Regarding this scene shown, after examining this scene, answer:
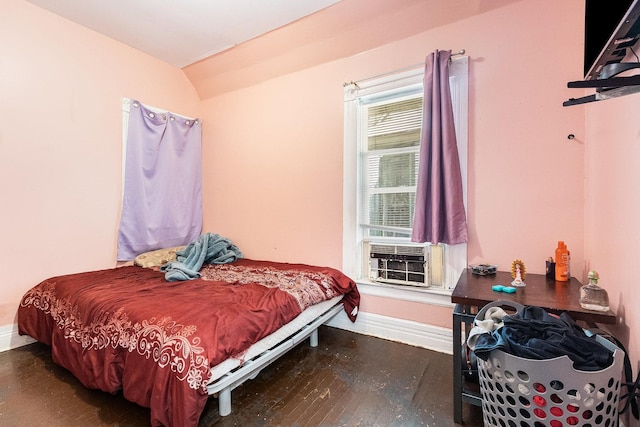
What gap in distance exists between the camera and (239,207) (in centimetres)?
328

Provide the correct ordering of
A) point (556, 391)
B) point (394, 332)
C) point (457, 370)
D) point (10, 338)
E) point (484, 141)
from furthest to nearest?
point (394, 332)
point (10, 338)
point (484, 141)
point (457, 370)
point (556, 391)

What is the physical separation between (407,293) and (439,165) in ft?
3.33

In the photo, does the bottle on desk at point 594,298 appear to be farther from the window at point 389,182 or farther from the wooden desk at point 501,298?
the window at point 389,182

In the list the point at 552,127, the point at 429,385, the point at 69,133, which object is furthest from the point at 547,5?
the point at 69,133

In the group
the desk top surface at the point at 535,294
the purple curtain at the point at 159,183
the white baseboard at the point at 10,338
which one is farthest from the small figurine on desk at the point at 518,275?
the white baseboard at the point at 10,338

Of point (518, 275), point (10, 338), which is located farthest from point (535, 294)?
point (10, 338)

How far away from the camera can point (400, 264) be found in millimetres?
2348

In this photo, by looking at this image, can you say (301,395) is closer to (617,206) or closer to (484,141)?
(617,206)

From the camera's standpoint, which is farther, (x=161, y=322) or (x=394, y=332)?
Result: (x=394, y=332)

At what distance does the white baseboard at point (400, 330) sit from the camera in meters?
2.18

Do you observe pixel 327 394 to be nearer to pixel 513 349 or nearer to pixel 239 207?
pixel 513 349

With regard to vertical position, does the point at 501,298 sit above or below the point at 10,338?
above

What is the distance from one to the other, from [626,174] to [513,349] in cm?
91

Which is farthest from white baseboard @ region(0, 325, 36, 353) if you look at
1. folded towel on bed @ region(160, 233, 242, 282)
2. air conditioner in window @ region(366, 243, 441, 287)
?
air conditioner in window @ region(366, 243, 441, 287)
